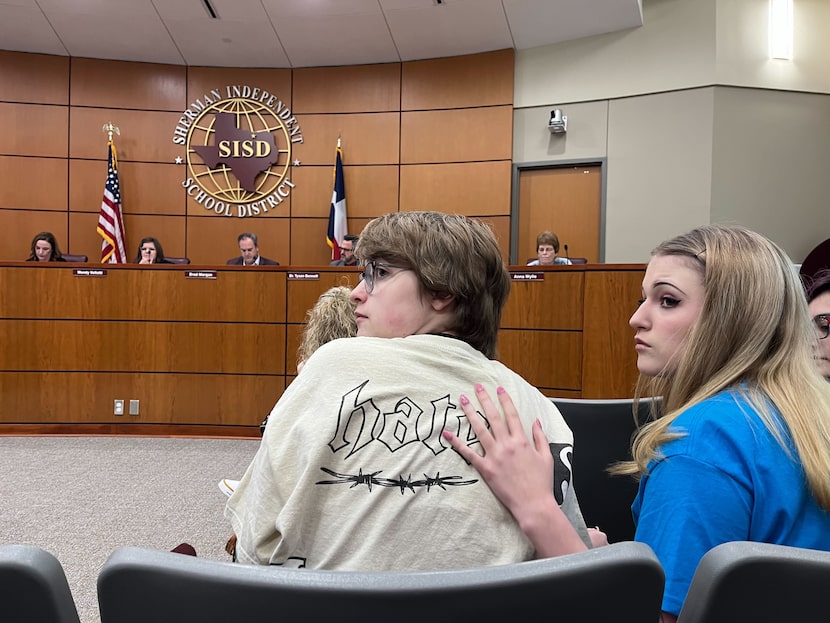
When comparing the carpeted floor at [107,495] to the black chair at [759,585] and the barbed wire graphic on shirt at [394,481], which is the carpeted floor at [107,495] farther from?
the black chair at [759,585]

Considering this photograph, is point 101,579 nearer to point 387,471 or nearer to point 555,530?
point 387,471

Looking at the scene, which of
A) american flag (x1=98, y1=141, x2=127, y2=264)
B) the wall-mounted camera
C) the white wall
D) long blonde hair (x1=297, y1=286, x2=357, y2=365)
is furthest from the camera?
american flag (x1=98, y1=141, x2=127, y2=264)

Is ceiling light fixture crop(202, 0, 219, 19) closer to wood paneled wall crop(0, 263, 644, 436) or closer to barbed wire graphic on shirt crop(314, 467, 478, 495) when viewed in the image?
wood paneled wall crop(0, 263, 644, 436)

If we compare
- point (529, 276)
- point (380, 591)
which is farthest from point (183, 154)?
point (380, 591)

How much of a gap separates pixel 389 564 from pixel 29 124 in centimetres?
818

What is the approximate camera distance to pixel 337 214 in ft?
23.3

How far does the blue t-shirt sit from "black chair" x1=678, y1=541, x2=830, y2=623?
0.21m

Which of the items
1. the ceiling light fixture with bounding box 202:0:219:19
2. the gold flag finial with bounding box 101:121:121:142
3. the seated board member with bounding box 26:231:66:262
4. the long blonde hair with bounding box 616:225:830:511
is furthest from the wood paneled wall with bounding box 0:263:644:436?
the long blonde hair with bounding box 616:225:830:511

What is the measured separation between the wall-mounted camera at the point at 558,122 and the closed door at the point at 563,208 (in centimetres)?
40

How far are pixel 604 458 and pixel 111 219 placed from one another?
6.82 metres

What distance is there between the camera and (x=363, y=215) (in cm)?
737

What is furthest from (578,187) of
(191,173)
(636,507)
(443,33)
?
(636,507)

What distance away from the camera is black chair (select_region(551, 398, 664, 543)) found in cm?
154

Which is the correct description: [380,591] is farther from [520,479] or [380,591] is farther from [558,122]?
[558,122]
